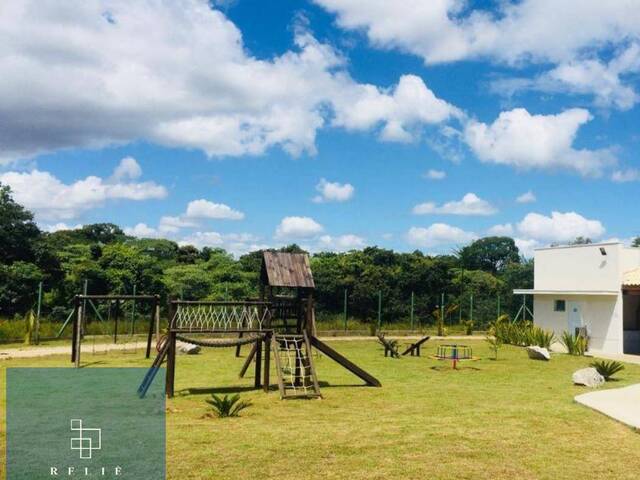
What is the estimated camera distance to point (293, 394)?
43.1ft

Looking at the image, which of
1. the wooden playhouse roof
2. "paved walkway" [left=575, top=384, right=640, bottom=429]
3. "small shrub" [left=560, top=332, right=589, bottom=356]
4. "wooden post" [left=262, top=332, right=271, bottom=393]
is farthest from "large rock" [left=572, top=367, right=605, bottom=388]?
"small shrub" [left=560, top=332, right=589, bottom=356]

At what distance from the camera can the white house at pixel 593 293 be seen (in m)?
25.0

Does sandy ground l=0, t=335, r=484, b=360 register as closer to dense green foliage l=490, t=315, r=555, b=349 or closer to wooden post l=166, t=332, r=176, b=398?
wooden post l=166, t=332, r=176, b=398

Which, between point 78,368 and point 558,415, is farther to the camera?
point 78,368

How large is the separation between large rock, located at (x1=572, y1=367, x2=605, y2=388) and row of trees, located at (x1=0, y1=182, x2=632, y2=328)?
1967 cm

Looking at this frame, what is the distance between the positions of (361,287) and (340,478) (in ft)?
105

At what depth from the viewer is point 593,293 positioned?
83.6 feet

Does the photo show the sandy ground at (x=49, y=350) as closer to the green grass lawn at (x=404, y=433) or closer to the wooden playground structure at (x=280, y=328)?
the green grass lawn at (x=404, y=433)

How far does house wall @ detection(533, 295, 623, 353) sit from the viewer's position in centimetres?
2489

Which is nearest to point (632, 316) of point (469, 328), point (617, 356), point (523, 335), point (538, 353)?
point (617, 356)

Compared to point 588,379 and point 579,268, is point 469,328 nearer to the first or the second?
point 579,268

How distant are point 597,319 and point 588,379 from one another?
1209 cm

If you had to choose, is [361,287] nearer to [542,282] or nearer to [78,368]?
[542,282]

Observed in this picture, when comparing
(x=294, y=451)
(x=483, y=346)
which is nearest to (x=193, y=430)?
(x=294, y=451)
